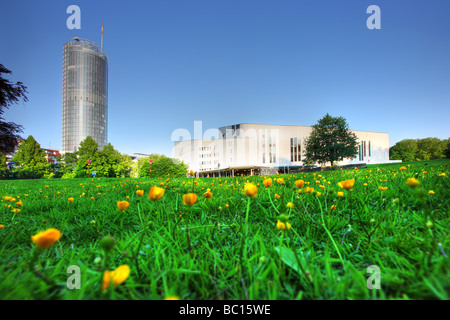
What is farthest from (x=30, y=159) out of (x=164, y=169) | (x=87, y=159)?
(x=164, y=169)

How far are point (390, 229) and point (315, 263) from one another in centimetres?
65

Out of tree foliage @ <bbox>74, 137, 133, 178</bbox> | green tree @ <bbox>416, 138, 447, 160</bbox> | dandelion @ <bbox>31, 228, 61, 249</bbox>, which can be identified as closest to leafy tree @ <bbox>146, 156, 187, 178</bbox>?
tree foliage @ <bbox>74, 137, 133, 178</bbox>

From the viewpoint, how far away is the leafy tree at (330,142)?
2431cm

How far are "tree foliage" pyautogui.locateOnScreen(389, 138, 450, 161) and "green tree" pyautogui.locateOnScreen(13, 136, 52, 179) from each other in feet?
243

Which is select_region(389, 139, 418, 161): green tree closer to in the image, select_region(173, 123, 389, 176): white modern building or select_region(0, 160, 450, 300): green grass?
select_region(173, 123, 389, 176): white modern building

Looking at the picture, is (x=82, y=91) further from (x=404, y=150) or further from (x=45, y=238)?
(x=404, y=150)

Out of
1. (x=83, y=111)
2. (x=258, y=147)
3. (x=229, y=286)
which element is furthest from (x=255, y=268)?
(x=83, y=111)

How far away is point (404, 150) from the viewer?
50.0 m

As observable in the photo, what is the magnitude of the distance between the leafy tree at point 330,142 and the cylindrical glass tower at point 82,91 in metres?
75.6

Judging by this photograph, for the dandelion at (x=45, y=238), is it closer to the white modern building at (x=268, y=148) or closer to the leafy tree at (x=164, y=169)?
the leafy tree at (x=164, y=169)

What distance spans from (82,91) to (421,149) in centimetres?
11140
